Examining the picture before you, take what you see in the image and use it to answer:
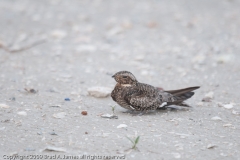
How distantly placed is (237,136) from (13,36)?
6.76 metres

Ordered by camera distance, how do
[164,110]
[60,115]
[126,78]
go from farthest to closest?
[164,110] → [126,78] → [60,115]

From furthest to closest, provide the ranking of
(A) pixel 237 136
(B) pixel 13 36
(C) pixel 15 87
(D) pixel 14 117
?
(B) pixel 13 36
(C) pixel 15 87
(D) pixel 14 117
(A) pixel 237 136

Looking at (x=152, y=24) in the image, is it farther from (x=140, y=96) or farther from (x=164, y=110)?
(x=140, y=96)

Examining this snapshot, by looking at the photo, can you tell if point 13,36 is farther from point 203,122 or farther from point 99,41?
point 203,122

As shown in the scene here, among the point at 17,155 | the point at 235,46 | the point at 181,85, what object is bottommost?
the point at 17,155

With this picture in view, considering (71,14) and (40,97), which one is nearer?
(40,97)

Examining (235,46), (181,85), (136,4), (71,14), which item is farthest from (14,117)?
(136,4)

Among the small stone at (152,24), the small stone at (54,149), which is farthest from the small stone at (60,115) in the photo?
the small stone at (152,24)

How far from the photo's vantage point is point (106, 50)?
9.37 metres

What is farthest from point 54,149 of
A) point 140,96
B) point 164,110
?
point 164,110

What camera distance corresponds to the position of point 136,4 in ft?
43.0

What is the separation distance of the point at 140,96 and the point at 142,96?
0.03m

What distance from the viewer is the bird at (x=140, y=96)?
5555 mm

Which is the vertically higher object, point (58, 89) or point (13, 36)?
point (13, 36)
